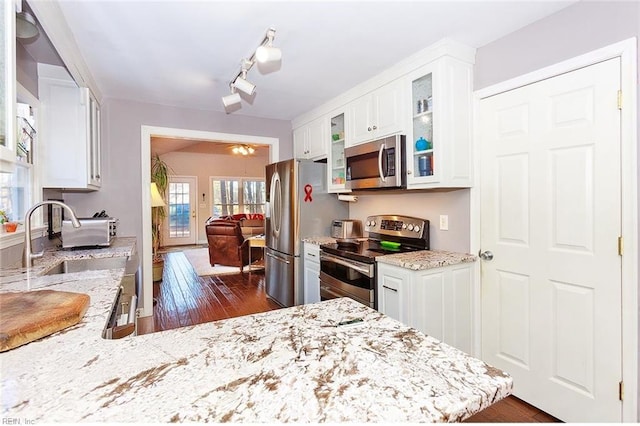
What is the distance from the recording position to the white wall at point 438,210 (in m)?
2.33

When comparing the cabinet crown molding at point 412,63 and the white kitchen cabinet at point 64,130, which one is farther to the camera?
the white kitchen cabinet at point 64,130

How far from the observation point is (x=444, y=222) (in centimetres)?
247

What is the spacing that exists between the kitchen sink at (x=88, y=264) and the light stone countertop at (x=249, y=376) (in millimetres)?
1537

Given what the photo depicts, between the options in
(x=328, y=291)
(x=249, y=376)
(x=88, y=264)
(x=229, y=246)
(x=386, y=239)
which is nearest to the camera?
(x=249, y=376)

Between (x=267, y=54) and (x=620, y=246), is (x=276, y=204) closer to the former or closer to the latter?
(x=267, y=54)

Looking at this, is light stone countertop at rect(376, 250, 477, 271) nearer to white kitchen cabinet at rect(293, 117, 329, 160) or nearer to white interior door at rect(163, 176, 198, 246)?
white kitchen cabinet at rect(293, 117, 329, 160)

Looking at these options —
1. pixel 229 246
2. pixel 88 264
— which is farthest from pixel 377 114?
pixel 229 246

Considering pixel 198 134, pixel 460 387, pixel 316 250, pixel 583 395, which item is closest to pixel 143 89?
pixel 198 134

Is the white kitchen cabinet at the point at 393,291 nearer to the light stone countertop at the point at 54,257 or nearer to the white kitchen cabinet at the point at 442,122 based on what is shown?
the white kitchen cabinet at the point at 442,122

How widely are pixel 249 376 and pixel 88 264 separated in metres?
2.24

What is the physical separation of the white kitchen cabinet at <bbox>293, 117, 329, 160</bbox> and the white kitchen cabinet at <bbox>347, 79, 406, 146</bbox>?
0.48 m

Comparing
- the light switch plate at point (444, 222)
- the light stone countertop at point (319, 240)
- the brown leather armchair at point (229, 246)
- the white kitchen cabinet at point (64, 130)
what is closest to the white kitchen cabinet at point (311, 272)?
the light stone countertop at point (319, 240)

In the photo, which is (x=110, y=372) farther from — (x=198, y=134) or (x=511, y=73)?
(x=198, y=134)

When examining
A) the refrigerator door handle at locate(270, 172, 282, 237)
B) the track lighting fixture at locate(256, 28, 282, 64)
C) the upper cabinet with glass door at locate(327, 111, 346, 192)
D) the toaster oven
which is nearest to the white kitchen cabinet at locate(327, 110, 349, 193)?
the upper cabinet with glass door at locate(327, 111, 346, 192)
